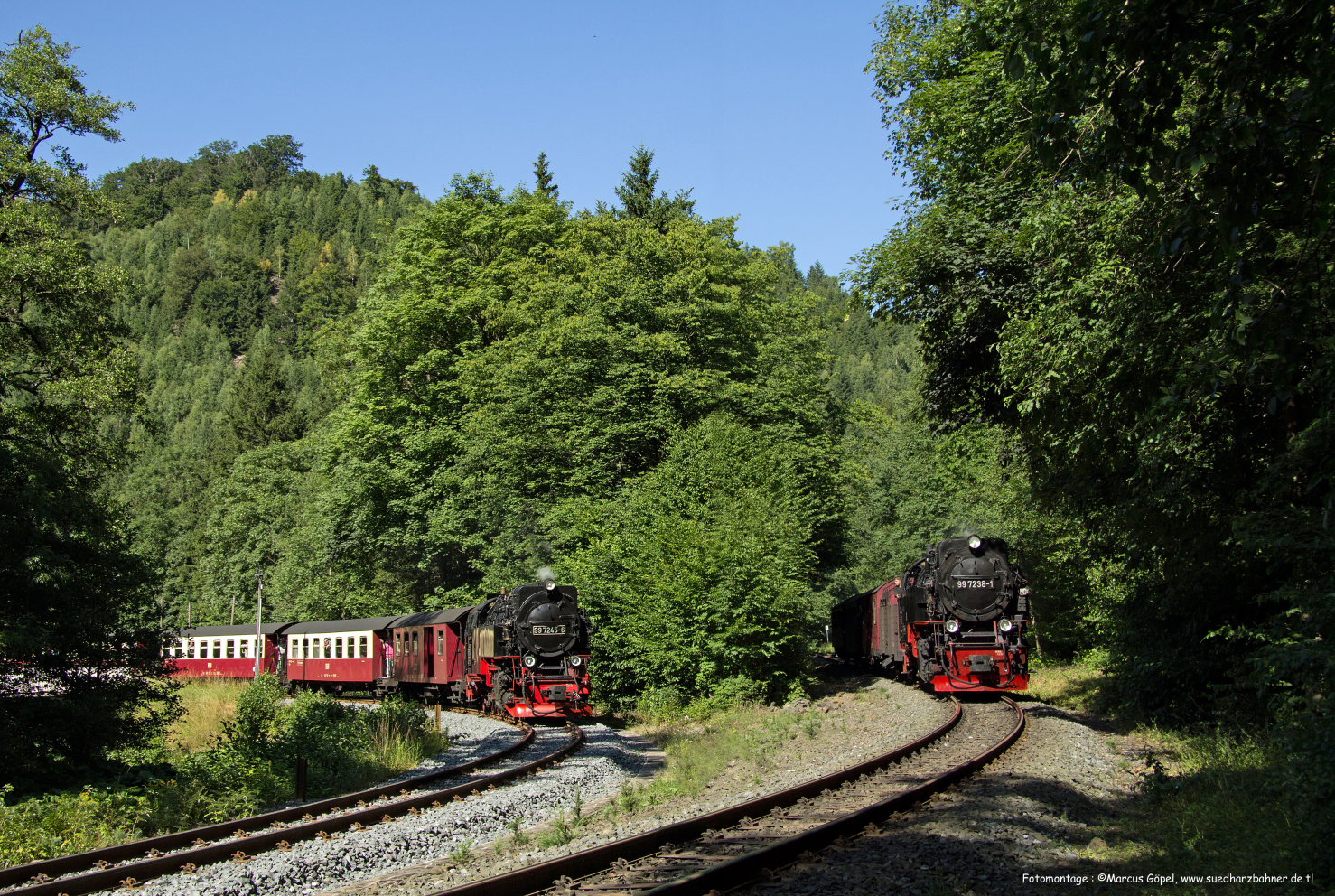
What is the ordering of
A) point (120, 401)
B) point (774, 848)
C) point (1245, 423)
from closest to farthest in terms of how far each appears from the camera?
point (774, 848) < point (1245, 423) < point (120, 401)

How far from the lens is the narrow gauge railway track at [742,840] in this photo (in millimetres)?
7449

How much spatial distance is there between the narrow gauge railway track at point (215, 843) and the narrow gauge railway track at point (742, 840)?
3557 millimetres

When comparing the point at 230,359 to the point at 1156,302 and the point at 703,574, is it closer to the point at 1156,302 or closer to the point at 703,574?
the point at 703,574

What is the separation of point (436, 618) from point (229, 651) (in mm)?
16259

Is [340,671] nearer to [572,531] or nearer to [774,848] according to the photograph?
[572,531]

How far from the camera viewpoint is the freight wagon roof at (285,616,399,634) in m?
33.1

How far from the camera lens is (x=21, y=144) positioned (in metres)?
19.5

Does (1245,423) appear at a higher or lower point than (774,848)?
higher

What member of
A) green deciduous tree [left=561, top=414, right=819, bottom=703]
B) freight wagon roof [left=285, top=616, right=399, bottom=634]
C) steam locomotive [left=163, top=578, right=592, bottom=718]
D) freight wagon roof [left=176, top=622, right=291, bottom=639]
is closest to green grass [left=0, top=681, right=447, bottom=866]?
steam locomotive [left=163, top=578, right=592, bottom=718]


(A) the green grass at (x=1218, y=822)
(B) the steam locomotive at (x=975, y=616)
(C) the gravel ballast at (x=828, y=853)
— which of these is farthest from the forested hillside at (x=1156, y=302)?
(C) the gravel ballast at (x=828, y=853)

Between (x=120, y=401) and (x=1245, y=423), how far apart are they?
61.7 ft

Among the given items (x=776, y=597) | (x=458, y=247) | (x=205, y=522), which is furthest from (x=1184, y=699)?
(x=205, y=522)

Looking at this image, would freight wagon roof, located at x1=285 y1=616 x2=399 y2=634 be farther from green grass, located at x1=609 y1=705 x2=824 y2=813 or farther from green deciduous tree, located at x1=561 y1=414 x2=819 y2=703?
green grass, located at x1=609 y1=705 x2=824 y2=813

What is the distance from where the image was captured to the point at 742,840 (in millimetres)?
8789
